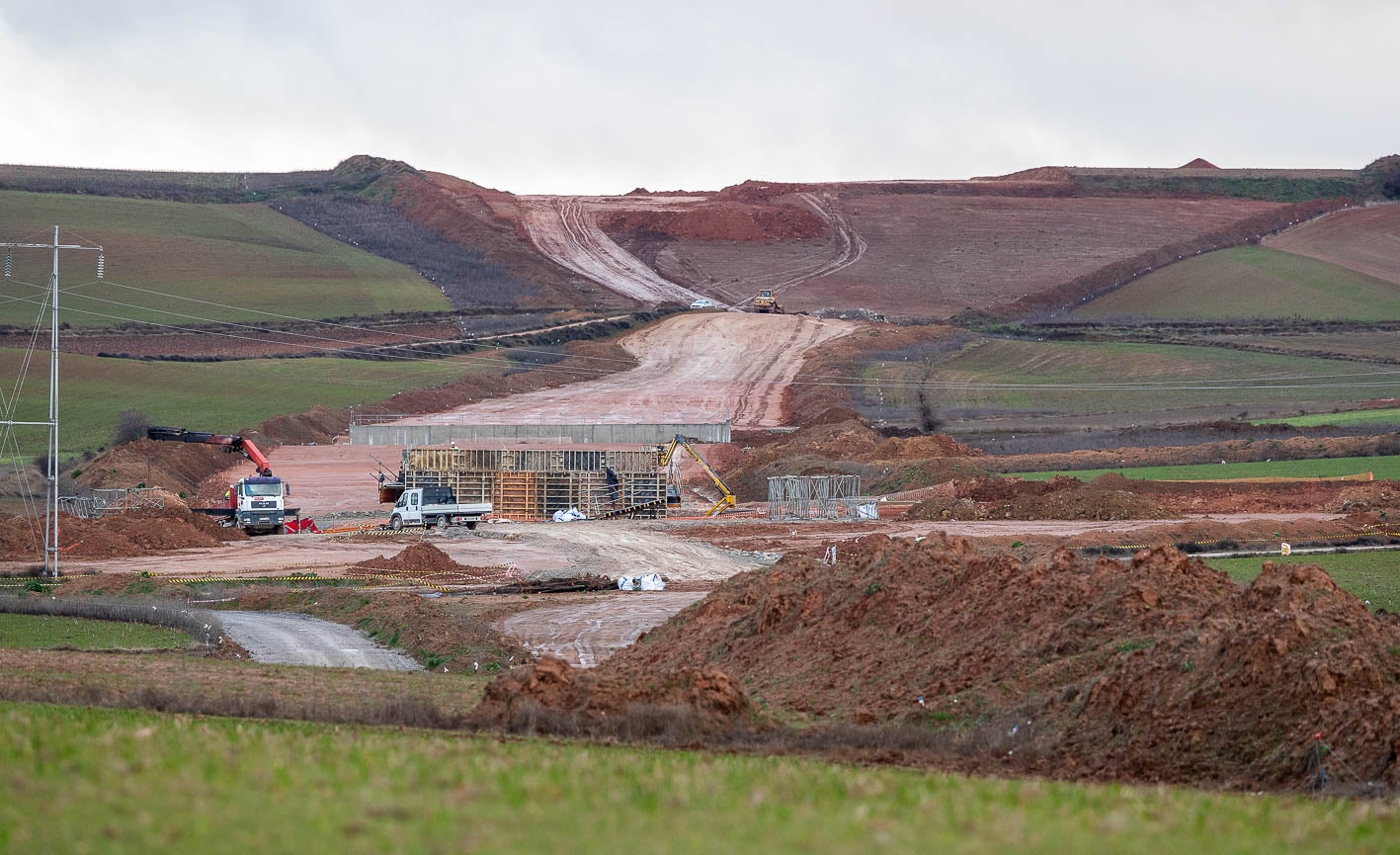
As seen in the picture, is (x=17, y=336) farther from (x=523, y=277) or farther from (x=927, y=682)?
(x=927, y=682)

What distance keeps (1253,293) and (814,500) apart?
2640 inches

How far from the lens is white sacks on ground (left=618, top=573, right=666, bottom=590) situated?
36062mm

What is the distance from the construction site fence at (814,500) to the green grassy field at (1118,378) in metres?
27.3

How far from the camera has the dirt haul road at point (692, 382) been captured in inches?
3182

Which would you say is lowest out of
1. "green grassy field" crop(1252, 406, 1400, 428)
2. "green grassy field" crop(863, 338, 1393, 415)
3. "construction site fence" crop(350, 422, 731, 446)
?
"construction site fence" crop(350, 422, 731, 446)

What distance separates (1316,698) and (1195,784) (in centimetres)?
156

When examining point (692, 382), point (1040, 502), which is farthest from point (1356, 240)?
point (1040, 502)

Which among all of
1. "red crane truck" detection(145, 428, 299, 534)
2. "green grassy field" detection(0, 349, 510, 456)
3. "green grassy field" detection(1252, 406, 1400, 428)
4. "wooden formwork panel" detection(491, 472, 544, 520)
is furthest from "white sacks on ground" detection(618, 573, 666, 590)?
"green grassy field" detection(0, 349, 510, 456)

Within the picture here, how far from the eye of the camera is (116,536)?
153ft

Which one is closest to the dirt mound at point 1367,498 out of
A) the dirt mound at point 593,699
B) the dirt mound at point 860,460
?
the dirt mound at point 860,460

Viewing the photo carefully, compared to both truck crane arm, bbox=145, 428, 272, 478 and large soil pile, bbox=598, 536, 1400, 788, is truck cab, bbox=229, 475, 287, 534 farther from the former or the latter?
large soil pile, bbox=598, 536, 1400, 788

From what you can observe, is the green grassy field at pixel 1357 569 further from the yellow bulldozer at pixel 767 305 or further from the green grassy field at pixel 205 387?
the yellow bulldozer at pixel 767 305

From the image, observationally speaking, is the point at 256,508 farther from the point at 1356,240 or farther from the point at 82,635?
the point at 1356,240

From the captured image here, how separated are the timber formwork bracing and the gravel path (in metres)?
25.6
